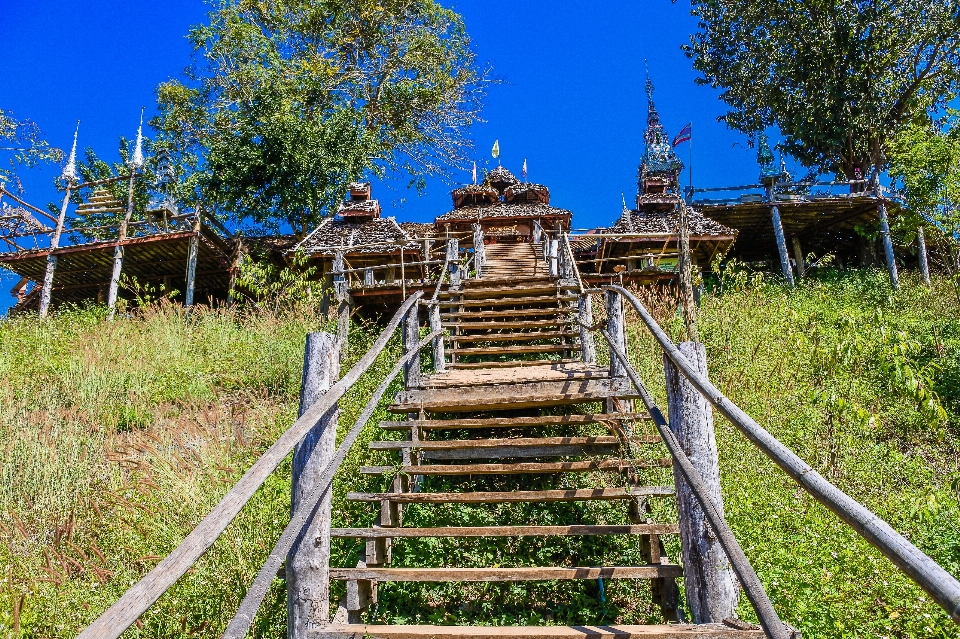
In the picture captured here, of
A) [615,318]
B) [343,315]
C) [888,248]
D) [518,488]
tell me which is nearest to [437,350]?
[518,488]

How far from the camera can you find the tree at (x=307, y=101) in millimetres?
18500

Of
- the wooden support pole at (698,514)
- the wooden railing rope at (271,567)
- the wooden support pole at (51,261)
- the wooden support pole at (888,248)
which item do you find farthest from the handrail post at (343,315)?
the wooden support pole at (888,248)

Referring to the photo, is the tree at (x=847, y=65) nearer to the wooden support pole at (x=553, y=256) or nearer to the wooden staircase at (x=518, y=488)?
the wooden support pole at (x=553, y=256)

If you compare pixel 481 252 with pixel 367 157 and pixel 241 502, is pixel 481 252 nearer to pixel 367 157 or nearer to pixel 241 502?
pixel 367 157

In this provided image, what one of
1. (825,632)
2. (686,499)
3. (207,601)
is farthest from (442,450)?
(825,632)

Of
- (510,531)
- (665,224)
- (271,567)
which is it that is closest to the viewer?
(271,567)

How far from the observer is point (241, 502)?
1.77 meters

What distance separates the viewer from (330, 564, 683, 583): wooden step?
10.3 ft

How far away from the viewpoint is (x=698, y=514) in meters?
2.90

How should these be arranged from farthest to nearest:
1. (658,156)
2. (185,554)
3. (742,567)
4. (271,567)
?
(658,156) < (271,567) < (742,567) < (185,554)

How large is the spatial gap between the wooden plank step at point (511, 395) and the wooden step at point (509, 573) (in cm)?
167

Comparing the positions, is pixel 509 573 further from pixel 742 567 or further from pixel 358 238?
pixel 358 238

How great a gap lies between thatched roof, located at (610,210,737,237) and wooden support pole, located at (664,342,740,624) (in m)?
13.7

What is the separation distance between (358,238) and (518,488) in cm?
1443
